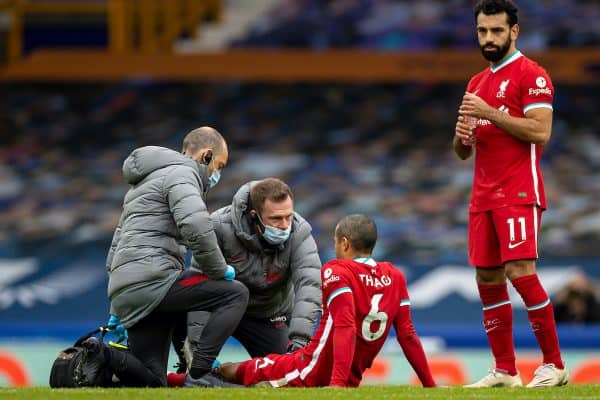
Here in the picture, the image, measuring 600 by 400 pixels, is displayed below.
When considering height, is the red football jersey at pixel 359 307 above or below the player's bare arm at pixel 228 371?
above

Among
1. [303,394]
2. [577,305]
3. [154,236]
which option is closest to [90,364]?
[154,236]

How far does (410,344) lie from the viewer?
659 centimetres

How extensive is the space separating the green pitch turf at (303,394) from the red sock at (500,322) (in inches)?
13.3

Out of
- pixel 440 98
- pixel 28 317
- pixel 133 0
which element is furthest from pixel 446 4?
pixel 28 317

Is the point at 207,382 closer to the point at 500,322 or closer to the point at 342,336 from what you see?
the point at 342,336

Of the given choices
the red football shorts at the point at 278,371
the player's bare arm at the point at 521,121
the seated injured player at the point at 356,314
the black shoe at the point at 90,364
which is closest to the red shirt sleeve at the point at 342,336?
the seated injured player at the point at 356,314

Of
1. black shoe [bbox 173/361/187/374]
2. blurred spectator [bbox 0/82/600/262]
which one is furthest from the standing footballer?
blurred spectator [bbox 0/82/600/262]

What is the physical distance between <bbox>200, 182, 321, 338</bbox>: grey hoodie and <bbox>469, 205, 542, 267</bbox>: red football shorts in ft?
3.30

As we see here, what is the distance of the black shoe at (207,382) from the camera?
682cm

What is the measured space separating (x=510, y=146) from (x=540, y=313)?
2.99 feet

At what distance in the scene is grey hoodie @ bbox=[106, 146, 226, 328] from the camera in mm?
6734

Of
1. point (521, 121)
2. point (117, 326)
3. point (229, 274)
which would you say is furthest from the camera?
point (117, 326)

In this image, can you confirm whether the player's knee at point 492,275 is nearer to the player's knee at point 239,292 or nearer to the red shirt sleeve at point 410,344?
the red shirt sleeve at point 410,344

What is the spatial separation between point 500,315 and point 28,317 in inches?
373
